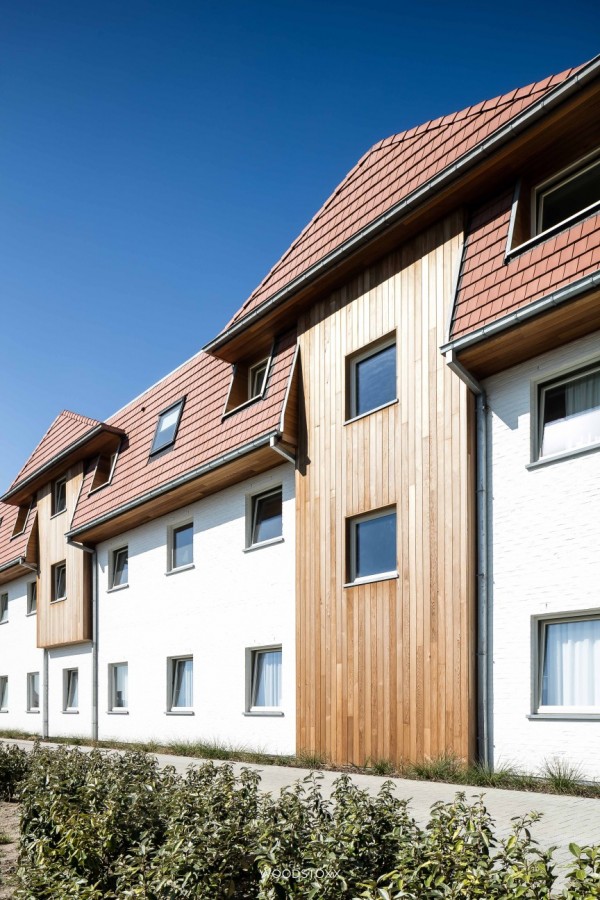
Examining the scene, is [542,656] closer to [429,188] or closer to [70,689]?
[429,188]

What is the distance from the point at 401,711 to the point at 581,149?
7.32 m

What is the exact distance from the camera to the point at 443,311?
38.1ft

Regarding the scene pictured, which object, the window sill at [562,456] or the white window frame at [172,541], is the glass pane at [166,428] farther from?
the window sill at [562,456]

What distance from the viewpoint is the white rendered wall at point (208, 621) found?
1448cm

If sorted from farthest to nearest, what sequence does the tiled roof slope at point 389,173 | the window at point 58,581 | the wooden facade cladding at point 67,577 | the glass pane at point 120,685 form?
the window at point 58,581 → the wooden facade cladding at point 67,577 → the glass pane at point 120,685 → the tiled roof slope at point 389,173

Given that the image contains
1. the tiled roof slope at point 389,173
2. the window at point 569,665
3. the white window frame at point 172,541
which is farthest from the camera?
the white window frame at point 172,541

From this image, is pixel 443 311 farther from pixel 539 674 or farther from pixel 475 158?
pixel 539 674

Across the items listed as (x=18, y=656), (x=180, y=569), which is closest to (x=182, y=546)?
(x=180, y=569)

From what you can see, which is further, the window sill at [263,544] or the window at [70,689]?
the window at [70,689]

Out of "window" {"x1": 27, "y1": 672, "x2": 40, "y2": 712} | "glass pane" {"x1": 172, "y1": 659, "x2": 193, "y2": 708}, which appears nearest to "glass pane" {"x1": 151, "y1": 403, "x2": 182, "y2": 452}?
"glass pane" {"x1": 172, "y1": 659, "x2": 193, "y2": 708}

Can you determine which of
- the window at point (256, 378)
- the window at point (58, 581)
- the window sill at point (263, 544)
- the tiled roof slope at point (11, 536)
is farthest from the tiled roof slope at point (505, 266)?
the tiled roof slope at point (11, 536)

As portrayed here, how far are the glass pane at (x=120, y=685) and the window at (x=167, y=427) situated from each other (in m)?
5.29

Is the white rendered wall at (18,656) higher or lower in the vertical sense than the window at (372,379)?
lower

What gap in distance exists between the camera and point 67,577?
23.1 m
